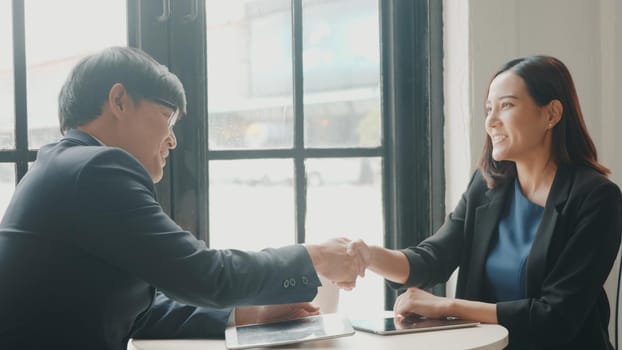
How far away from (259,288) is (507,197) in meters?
0.99

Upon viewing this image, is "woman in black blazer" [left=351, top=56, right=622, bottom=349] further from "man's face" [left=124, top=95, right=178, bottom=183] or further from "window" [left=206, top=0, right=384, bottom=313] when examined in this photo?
"man's face" [left=124, top=95, right=178, bottom=183]

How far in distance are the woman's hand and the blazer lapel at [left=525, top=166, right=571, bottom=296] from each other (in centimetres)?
26

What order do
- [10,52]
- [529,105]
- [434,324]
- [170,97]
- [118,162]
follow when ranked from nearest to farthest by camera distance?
[118,162] < [170,97] < [434,324] < [10,52] < [529,105]

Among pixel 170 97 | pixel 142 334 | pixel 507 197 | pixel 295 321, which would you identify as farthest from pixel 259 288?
pixel 507 197

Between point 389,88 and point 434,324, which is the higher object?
point 389,88

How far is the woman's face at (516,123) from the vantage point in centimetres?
204

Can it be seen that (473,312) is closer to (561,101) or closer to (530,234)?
(530,234)

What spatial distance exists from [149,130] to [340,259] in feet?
1.95

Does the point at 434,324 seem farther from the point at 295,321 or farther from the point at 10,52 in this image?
the point at 10,52

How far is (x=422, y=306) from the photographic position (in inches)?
72.1

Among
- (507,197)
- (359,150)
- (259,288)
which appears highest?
(359,150)

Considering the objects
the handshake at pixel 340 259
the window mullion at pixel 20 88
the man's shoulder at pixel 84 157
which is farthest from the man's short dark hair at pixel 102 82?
the handshake at pixel 340 259

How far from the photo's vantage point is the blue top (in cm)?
201

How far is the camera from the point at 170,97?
161cm
